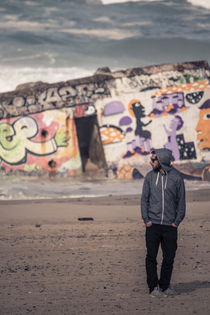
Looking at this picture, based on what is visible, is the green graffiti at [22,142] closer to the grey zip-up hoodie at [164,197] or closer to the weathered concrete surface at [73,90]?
the weathered concrete surface at [73,90]

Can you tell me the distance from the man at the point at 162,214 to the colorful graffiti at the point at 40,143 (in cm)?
1375

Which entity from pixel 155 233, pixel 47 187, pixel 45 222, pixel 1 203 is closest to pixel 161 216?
pixel 155 233

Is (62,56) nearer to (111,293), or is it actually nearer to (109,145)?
(109,145)

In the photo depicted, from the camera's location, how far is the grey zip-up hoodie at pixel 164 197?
5566mm

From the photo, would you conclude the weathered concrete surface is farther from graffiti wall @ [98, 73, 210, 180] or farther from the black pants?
the black pants

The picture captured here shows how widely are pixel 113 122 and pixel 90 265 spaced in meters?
12.3

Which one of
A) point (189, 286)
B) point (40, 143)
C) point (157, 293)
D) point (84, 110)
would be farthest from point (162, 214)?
point (40, 143)

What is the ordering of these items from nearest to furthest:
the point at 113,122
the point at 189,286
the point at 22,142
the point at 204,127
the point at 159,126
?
1. the point at 189,286
2. the point at 204,127
3. the point at 159,126
4. the point at 113,122
5. the point at 22,142

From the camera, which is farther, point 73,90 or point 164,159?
point 73,90

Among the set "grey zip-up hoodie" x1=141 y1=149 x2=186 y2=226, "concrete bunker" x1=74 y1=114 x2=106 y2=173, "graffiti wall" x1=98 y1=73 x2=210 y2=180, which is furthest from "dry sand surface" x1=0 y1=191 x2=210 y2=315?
"concrete bunker" x1=74 y1=114 x2=106 y2=173

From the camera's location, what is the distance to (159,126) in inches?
737

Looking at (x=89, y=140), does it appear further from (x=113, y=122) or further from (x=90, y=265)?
(x=90, y=265)

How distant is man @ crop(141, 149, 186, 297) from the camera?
556cm

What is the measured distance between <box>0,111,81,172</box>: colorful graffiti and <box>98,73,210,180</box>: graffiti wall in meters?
1.33
